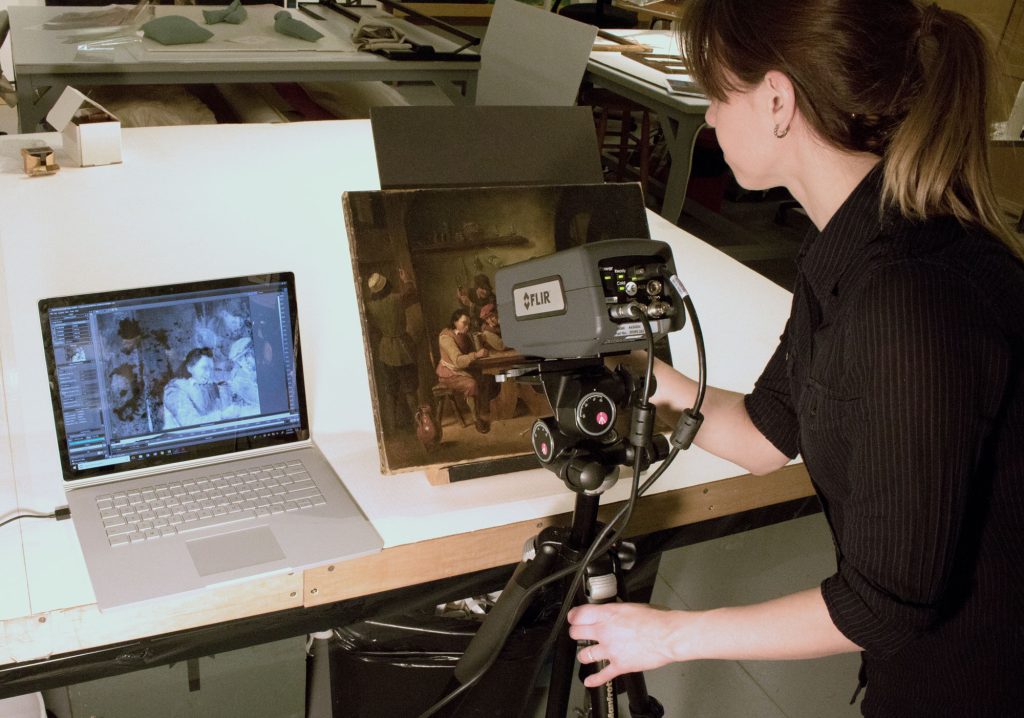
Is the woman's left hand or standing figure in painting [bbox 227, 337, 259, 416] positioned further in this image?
standing figure in painting [bbox 227, 337, 259, 416]

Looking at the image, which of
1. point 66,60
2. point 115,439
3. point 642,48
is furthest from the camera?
point 642,48

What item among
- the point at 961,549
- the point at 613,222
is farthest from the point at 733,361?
the point at 961,549

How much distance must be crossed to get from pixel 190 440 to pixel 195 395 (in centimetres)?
6

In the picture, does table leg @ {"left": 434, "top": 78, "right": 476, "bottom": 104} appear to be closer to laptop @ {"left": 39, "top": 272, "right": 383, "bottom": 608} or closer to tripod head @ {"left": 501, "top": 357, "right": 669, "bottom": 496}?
laptop @ {"left": 39, "top": 272, "right": 383, "bottom": 608}

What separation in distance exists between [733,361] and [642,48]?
9.34 ft

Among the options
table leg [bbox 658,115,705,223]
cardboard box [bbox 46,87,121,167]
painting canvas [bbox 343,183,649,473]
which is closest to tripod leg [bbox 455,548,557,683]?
painting canvas [bbox 343,183,649,473]

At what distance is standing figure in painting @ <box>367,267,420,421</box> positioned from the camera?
1.20m

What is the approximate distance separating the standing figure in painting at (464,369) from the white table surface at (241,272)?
10cm

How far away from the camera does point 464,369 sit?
1242 mm

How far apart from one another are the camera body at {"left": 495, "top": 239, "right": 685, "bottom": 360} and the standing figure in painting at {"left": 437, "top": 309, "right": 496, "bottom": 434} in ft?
0.79

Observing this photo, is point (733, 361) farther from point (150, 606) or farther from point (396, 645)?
point (150, 606)

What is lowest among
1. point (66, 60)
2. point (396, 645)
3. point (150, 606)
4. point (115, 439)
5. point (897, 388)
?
point (396, 645)

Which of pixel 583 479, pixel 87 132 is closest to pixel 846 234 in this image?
pixel 583 479

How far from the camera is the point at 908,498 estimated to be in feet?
2.63
